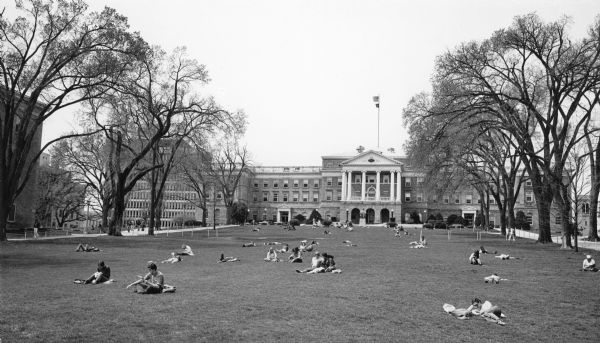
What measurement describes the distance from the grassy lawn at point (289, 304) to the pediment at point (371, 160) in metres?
83.7

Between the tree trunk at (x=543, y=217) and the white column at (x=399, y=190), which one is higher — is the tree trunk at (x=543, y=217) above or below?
below

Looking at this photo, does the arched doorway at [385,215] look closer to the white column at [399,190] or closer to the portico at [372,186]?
the portico at [372,186]

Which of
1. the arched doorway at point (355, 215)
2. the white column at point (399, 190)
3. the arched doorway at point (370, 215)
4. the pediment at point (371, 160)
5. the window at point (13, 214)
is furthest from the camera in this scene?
the arched doorway at point (355, 215)

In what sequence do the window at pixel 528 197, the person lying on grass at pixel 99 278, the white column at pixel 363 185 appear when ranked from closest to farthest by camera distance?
1. the person lying on grass at pixel 99 278
2. the window at pixel 528 197
3. the white column at pixel 363 185

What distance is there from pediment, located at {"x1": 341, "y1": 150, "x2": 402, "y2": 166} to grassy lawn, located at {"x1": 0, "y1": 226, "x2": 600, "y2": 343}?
275 ft

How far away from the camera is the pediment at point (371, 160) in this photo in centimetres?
10556

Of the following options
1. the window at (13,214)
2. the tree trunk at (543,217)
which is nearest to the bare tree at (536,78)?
the tree trunk at (543,217)

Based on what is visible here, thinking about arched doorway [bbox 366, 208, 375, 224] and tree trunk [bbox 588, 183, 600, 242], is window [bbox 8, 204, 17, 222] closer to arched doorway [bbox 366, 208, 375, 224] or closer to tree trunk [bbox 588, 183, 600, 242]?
tree trunk [bbox 588, 183, 600, 242]

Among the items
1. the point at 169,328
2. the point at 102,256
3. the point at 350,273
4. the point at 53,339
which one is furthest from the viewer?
the point at 102,256

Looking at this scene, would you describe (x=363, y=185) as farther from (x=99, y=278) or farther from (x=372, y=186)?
(x=99, y=278)

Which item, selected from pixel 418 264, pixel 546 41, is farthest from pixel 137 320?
pixel 546 41

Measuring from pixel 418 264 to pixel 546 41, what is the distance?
16131 mm

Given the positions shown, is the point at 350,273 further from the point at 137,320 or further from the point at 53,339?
the point at 53,339

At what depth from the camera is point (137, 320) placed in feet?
34.1
